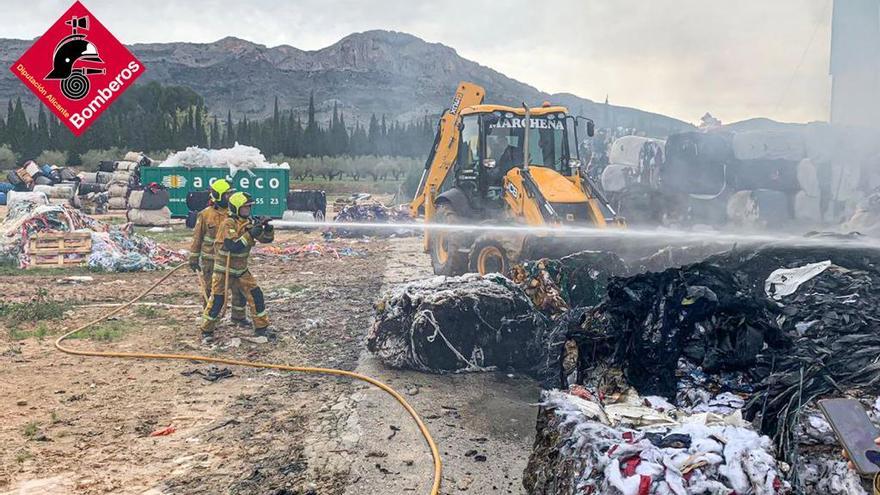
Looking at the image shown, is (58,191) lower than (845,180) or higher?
lower

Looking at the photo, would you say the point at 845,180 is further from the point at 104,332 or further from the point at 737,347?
the point at 104,332

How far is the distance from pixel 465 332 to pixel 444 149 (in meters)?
5.84

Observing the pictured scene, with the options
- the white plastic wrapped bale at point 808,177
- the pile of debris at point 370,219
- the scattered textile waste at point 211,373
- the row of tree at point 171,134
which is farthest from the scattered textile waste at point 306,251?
the row of tree at point 171,134

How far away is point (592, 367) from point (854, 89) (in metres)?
21.3

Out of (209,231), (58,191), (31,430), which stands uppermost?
(58,191)

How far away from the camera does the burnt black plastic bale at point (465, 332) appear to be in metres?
6.92

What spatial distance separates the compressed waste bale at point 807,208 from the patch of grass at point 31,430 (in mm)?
18314

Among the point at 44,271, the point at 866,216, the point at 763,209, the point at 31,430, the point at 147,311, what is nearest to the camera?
the point at 31,430

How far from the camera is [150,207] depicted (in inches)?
853

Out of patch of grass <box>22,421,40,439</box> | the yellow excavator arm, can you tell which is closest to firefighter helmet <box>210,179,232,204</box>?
patch of grass <box>22,421,40,439</box>

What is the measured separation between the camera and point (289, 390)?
6.45m

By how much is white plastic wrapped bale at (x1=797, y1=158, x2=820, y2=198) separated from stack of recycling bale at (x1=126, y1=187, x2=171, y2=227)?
752 inches

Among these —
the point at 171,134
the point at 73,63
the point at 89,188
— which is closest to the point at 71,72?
the point at 73,63

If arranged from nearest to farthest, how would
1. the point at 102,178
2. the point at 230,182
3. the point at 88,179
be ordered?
1. the point at 230,182
2. the point at 102,178
3. the point at 88,179
